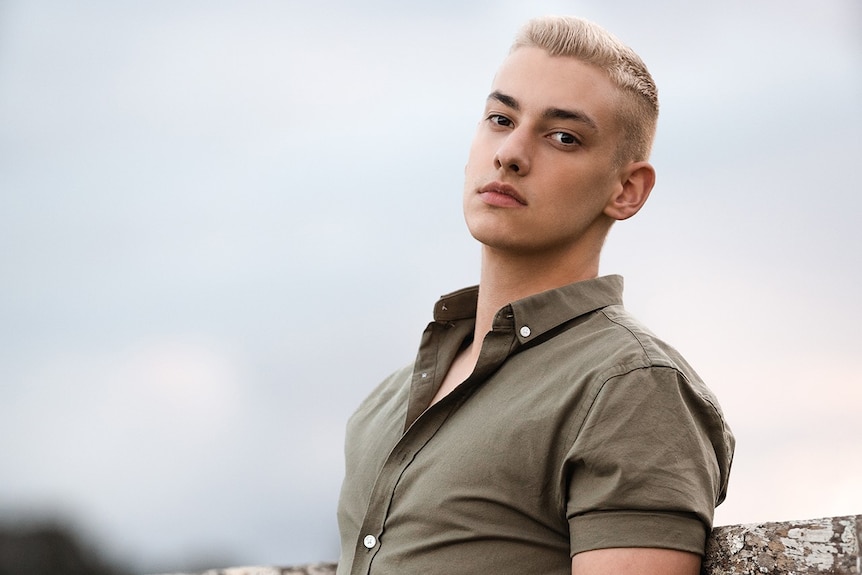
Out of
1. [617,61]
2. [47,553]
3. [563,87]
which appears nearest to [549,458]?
[563,87]

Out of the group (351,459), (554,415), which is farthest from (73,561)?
(554,415)

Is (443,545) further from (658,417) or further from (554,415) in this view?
(658,417)

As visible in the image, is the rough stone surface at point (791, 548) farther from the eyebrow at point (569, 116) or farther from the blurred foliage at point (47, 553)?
the blurred foliage at point (47, 553)

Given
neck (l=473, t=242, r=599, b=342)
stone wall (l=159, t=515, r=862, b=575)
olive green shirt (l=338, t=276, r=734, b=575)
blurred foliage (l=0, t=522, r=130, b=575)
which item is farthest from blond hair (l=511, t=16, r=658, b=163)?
blurred foliage (l=0, t=522, r=130, b=575)

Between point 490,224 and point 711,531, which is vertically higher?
point 490,224

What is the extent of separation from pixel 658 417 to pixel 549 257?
0.62 metres

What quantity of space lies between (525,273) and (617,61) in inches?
19.7

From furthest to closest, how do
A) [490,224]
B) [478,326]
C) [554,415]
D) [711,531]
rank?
[478,326], [490,224], [554,415], [711,531]

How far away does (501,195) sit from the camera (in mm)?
2191

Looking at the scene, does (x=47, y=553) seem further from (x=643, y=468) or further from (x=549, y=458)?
(x=643, y=468)

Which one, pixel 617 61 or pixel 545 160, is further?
pixel 617 61

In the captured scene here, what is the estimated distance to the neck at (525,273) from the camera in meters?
2.28

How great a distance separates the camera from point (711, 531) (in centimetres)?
170

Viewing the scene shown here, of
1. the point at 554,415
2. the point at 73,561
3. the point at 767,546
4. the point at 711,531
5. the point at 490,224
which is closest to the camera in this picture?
the point at 767,546
